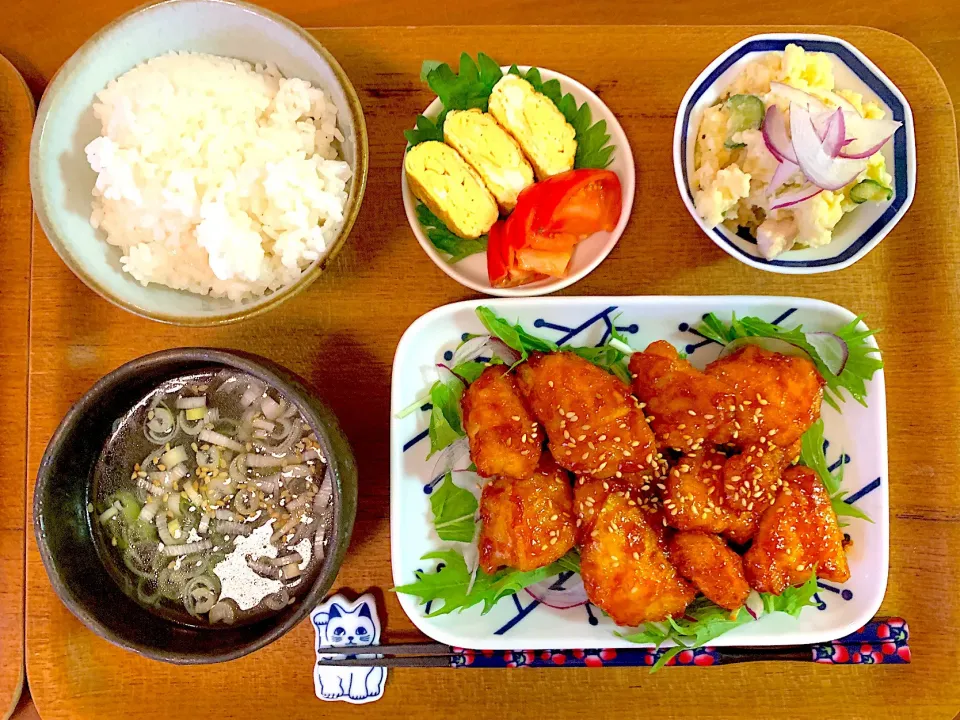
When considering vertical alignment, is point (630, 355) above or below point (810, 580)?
above

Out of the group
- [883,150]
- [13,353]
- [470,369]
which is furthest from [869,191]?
[13,353]

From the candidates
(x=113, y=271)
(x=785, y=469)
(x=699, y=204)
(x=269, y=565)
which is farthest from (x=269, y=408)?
(x=785, y=469)

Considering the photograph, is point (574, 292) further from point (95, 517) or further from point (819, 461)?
point (95, 517)

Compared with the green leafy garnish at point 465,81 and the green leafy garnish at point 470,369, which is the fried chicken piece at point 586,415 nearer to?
the green leafy garnish at point 470,369

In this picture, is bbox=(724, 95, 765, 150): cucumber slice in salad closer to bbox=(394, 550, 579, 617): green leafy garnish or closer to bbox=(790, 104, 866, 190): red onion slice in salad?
bbox=(790, 104, 866, 190): red onion slice in salad

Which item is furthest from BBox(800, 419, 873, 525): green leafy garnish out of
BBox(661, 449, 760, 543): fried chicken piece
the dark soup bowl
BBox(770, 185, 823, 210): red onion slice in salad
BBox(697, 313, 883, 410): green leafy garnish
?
the dark soup bowl

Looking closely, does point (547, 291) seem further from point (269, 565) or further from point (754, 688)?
point (754, 688)
